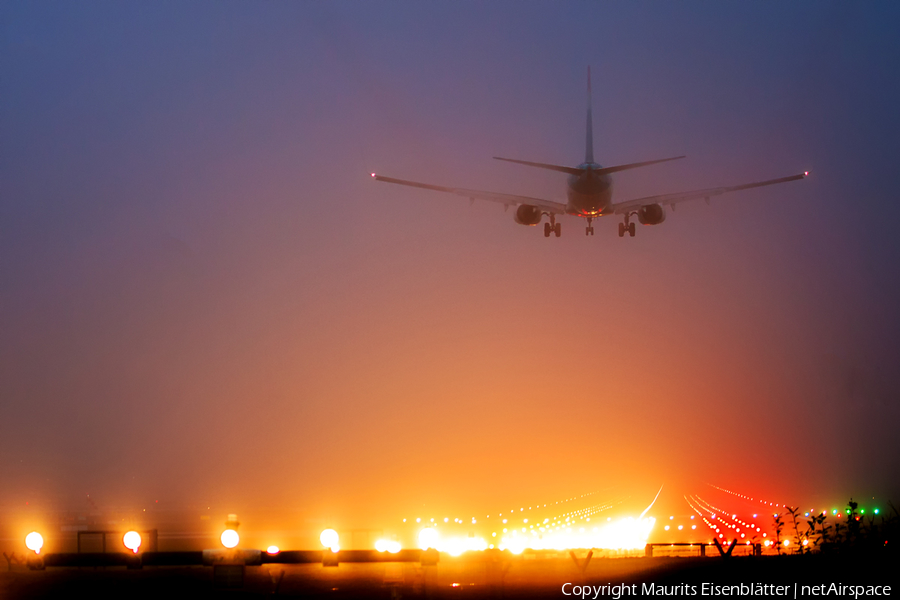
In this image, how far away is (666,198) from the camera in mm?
64625

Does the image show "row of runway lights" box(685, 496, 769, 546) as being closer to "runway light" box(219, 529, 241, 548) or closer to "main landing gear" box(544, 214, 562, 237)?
"main landing gear" box(544, 214, 562, 237)

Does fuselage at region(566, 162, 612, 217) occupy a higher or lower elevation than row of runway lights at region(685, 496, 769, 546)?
higher

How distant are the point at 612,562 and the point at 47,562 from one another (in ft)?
94.9

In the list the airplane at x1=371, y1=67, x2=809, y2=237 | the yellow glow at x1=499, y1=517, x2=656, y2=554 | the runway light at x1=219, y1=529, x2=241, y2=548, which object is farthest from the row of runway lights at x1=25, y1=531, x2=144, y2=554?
the yellow glow at x1=499, y1=517, x2=656, y2=554

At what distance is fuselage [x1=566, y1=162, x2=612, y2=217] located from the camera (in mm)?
61406

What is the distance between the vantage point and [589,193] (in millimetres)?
61344

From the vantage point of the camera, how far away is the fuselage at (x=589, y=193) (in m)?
61.4

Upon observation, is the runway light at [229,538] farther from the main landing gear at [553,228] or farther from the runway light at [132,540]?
the main landing gear at [553,228]

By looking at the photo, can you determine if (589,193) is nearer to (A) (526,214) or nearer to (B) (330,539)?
(A) (526,214)

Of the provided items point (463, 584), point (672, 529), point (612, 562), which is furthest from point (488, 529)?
point (463, 584)

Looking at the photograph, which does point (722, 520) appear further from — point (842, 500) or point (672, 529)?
point (842, 500)

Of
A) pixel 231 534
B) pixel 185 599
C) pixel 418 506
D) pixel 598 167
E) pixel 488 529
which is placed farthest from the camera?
pixel 418 506

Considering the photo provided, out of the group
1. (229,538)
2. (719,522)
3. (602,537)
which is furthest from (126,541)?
(719,522)

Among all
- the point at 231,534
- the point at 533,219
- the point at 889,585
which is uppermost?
the point at 533,219
